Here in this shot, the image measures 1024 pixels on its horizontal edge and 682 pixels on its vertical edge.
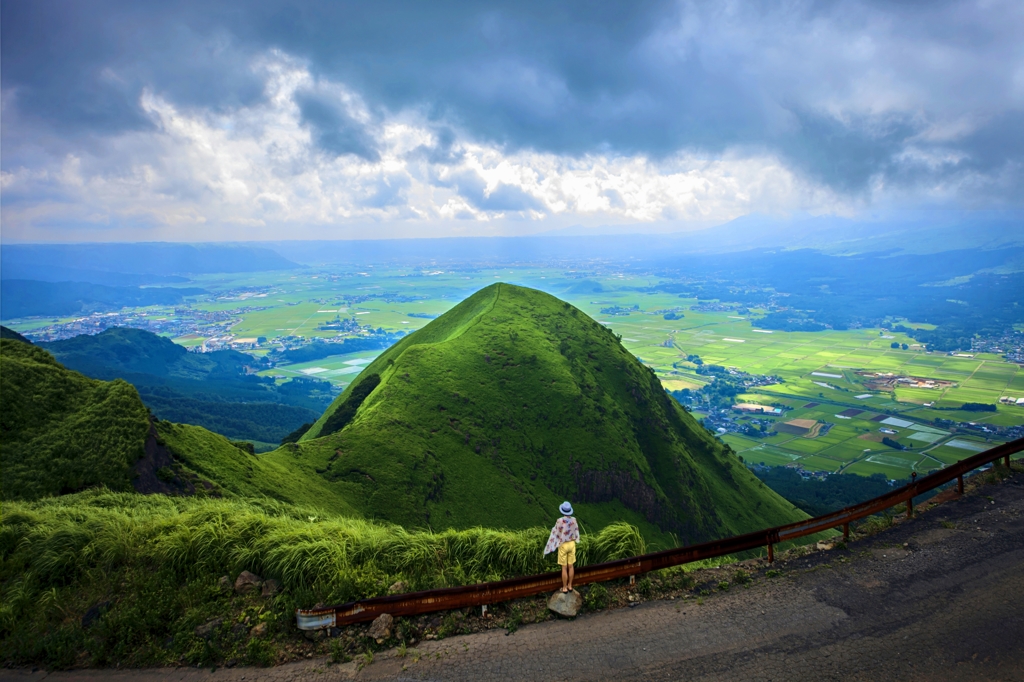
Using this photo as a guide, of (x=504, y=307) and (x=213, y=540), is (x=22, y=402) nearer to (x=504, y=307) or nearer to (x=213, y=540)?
(x=213, y=540)

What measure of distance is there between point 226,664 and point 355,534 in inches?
158

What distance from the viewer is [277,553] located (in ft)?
39.2

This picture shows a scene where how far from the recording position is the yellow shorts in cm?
1071

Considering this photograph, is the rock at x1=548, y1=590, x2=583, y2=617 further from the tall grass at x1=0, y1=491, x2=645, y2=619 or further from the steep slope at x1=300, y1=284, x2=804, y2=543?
the steep slope at x1=300, y1=284, x2=804, y2=543

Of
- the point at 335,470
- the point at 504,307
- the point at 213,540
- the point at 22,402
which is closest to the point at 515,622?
the point at 213,540

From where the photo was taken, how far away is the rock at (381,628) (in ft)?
32.7

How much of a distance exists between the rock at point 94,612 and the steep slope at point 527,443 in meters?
28.4

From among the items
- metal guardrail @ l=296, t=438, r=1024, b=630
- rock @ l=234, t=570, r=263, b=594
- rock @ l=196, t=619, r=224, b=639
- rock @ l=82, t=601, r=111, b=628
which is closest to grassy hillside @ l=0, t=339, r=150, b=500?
rock @ l=82, t=601, r=111, b=628

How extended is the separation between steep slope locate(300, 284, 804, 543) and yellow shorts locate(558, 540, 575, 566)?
31.4 metres

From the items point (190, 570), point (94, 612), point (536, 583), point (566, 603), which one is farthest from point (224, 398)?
point (566, 603)

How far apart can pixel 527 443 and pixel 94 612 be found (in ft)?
161

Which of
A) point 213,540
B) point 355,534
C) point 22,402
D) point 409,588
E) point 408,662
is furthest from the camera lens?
point 22,402

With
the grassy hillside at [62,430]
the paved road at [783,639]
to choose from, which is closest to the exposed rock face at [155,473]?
the grassy hillside at [62,430]

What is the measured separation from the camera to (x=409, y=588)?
37.4ft
